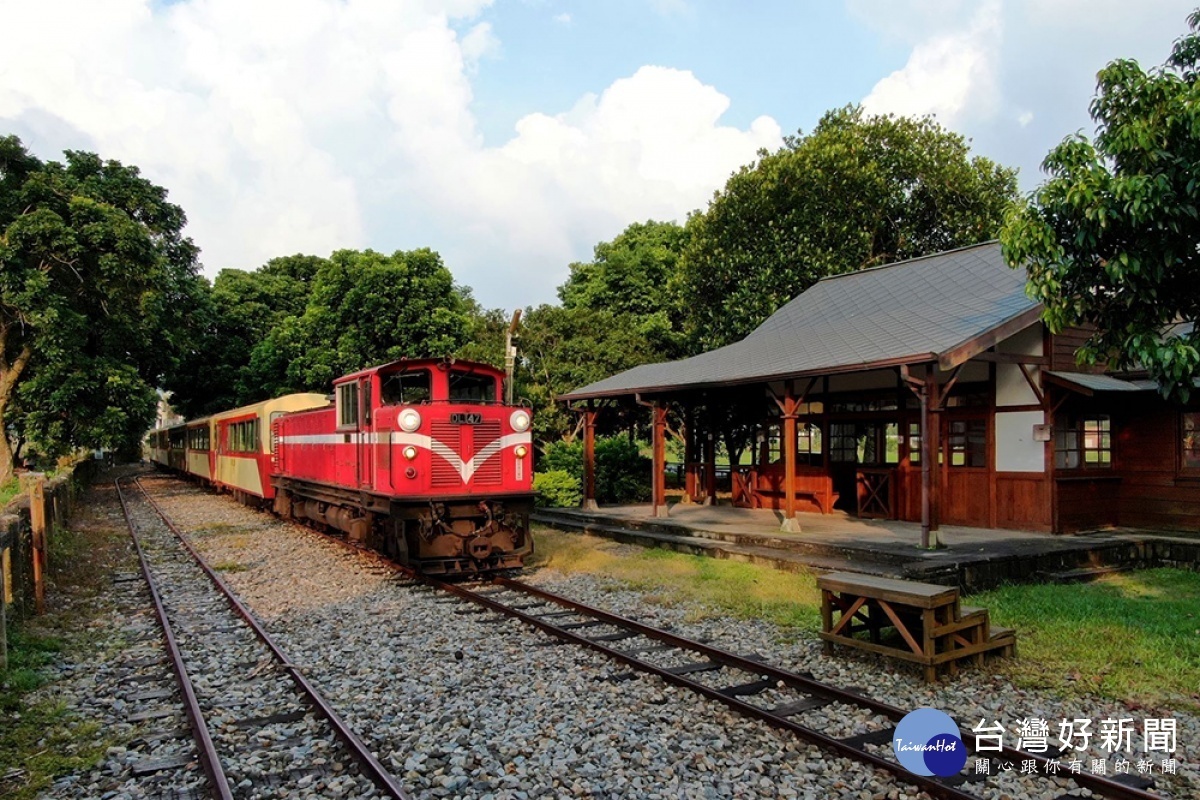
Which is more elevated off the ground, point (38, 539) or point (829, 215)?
point (829, 215)

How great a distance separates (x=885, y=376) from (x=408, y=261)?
1941cm

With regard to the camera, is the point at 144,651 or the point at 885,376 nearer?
the point at 144,651

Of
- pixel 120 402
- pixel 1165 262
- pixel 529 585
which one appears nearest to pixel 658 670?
pixel 529 585

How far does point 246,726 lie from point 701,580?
6.31m

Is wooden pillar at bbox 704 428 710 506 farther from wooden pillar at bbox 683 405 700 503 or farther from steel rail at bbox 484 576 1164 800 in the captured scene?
steel rail at bbox 484 576 1164 800

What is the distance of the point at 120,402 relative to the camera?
2027cm

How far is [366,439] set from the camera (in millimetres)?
11086

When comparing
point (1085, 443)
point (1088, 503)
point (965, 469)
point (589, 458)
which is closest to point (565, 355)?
point (589, 458)

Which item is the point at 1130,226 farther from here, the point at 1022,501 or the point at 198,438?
the point at 198,438

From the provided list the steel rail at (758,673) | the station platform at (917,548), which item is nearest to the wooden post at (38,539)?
the steel rail at (758,673)

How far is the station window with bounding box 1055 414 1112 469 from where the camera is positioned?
1249 centimetres

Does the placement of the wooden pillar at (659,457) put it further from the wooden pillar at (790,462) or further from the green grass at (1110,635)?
the green grass at (1110,635)

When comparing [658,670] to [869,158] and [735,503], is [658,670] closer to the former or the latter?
[735,503]

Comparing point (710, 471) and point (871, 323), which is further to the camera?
point (710, 471)
